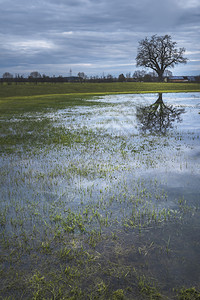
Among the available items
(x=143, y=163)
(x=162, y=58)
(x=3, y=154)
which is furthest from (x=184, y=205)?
(x=162, y=58)

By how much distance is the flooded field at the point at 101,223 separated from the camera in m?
4.26

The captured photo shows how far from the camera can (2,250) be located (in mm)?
5113

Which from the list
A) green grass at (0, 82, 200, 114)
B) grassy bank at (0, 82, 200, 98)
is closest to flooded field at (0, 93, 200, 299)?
green grass at (0, 82, 200, 114)

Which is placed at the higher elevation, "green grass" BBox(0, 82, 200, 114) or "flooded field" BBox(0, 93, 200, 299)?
"green grass" BBox(0, 82, 200, 114)

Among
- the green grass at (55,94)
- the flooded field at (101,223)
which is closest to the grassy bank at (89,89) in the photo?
the green grass at (55,94)

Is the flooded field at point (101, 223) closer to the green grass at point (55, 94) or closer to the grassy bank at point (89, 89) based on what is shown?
the green grass at point (55, 94)

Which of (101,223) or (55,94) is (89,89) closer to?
(55,94)

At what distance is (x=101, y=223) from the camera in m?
6.00

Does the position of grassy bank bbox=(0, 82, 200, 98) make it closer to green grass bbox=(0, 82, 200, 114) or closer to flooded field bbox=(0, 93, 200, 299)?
green grass bbox=(0, 82, 200, 114)

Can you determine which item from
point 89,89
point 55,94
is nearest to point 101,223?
point 55,94

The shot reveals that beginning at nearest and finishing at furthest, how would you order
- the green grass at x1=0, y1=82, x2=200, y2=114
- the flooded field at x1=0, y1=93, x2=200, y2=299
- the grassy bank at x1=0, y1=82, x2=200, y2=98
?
the flooded field at x1=0, y1=93, x2=200, y2=299, the green grass at x1=0, y1=82, x2=200, y2=114, the grassy bank at x1=0, y1=82, x2=200, y2=98

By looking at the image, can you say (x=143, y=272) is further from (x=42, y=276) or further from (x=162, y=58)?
(x=162, y=58)

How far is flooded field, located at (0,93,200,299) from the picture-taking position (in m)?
4.26

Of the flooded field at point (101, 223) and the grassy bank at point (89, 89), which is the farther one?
the grassy bank at point (89, 89)
